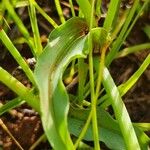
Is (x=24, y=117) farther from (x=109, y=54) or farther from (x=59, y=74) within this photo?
(x=59, y=74)

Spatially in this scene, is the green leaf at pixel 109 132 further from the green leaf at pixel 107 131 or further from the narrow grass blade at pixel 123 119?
the narrow grass blade at pixel 123 119

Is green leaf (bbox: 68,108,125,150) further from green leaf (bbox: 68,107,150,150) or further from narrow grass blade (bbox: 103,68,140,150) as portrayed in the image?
narrow grass blade (bbox: 103,68,140,150)

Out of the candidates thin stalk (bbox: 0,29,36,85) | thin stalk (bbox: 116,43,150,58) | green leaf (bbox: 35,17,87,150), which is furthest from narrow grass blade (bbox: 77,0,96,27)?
thin stalk (bbox: 116,43,150,58)

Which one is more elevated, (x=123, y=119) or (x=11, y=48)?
(x=11, y=48)

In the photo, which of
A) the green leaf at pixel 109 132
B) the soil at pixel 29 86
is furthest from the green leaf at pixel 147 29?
the green leaf at pixel 109 132

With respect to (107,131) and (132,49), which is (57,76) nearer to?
(107,131)

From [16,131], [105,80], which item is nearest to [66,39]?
[105,80]

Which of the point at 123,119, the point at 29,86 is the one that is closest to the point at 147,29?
the point at 29,86
